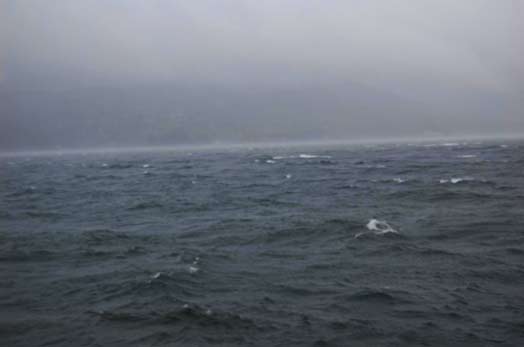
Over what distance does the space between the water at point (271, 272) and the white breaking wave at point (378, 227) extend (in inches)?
7.7

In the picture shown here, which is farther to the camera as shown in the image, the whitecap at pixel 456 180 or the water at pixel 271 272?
the whitecap at pixel 456 180

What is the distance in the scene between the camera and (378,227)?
2477cm

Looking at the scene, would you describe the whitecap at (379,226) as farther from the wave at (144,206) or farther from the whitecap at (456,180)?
the whitecap at (456,180)

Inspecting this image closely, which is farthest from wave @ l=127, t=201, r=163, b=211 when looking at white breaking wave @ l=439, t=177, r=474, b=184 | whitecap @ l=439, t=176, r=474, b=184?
whitecap @ l=439, t=176, r=474, b=184

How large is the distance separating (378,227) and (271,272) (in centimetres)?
915

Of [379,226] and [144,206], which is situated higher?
[379,226]

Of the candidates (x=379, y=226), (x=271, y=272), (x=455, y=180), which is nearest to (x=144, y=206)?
(x=379, y=226)

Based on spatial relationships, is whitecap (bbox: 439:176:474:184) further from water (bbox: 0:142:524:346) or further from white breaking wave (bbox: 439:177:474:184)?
water (bbox: 0:142:524:346)

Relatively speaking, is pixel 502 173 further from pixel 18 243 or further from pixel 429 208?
pixel 18 243

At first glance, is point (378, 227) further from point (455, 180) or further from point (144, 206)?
point (455, 180)

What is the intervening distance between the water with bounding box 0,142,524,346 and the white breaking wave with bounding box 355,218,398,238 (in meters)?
0.19

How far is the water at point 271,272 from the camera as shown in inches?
482

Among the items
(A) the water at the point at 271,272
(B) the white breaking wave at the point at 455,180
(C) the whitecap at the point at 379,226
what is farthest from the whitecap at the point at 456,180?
(C) the whitecap at the point at 379,226

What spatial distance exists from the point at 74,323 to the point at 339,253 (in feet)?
36.4
